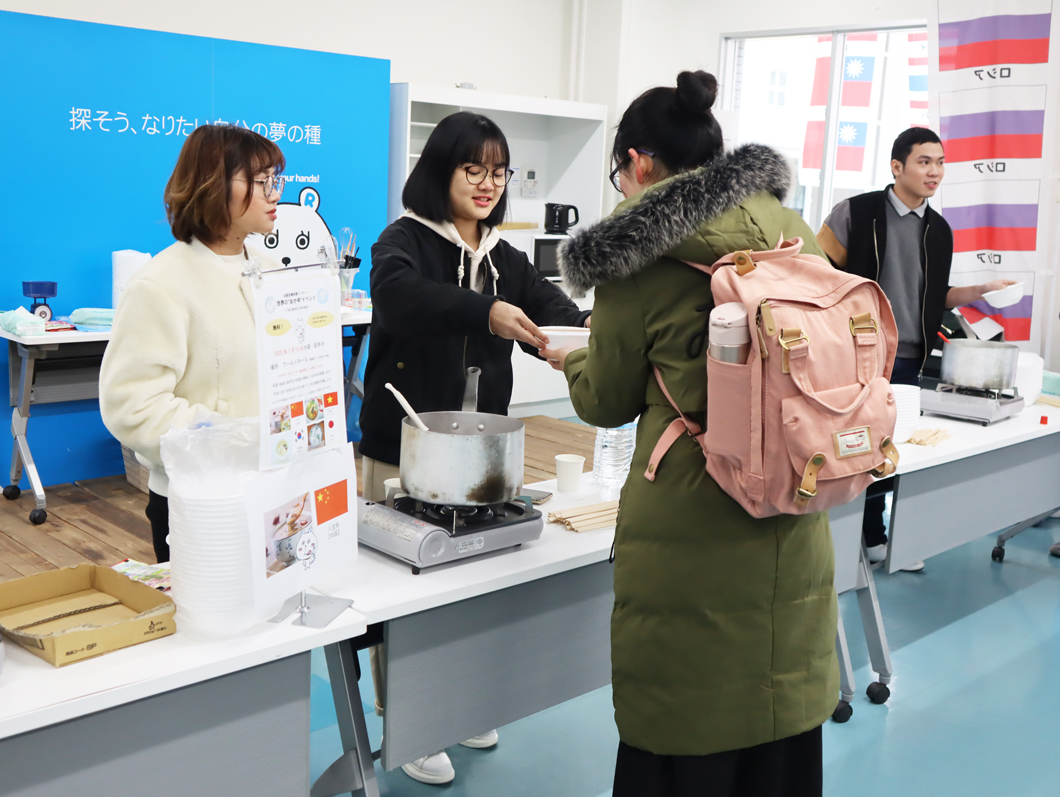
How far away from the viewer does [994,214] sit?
17.3ft

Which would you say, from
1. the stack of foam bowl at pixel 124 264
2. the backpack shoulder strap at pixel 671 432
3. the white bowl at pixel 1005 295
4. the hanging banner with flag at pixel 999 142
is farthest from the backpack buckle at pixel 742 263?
the hanging banner with flag at pixel 999 142

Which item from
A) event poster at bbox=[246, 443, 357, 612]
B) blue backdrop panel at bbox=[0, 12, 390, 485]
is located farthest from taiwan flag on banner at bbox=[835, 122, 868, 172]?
event poster at bbox=[246, 443, 357, 612]

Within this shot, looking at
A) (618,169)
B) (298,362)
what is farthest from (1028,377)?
(298,362)

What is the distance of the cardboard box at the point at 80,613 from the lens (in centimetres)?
134

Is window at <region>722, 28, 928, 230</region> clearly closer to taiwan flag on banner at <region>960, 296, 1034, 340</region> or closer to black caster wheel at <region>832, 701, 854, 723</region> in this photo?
taiwan flag on banner at <region>960, 296, 1034, 340</region>

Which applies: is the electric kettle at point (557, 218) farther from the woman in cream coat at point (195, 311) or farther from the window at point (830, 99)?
the woman in cream coat at point (195, 311)

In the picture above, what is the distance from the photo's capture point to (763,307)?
1.38 m

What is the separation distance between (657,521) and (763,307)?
1.31ft

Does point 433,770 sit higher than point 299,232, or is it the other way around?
point 299,232

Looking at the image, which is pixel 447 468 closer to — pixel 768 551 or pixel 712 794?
pixel 768 551

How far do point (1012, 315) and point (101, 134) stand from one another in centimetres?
488

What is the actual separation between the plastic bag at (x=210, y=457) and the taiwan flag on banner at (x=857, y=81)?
6619 millimetres

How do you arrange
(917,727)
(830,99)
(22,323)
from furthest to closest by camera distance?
(830,99)
(22,323)
(917,727)

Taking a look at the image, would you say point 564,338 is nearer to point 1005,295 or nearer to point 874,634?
point 874,634
